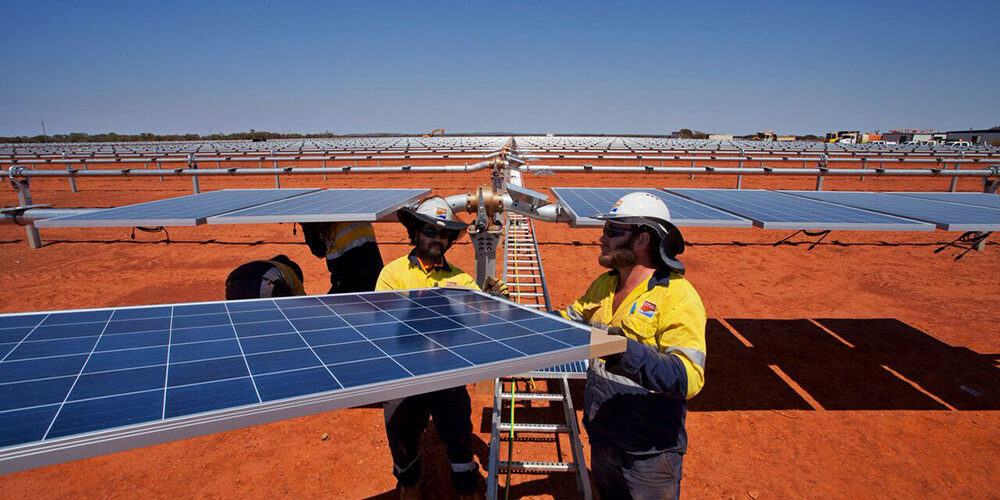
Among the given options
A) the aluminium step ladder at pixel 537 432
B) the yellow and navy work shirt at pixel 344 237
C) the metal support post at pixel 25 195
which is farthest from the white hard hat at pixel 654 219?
the metal support post at pixel 25 195

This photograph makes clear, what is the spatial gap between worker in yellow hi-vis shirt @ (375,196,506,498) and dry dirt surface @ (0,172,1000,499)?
0.50 metres

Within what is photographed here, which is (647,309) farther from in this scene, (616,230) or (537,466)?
(537,466)

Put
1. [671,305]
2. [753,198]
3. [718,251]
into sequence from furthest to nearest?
[718,251] → [753,198] → [671,305]

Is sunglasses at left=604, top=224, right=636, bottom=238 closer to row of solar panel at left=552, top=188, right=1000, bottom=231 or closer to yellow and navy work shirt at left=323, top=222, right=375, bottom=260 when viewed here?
row of solar panel at left=552, top=188, right=1000, bottom=231

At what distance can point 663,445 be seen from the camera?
2.43 meters

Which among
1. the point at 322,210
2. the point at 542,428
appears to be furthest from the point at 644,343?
the point at 322,210

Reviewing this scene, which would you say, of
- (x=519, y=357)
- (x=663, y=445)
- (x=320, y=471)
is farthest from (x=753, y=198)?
(x=320, y=471)

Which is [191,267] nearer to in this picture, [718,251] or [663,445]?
[663,445]

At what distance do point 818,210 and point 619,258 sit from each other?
115 inches

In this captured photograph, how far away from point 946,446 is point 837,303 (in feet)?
12.7

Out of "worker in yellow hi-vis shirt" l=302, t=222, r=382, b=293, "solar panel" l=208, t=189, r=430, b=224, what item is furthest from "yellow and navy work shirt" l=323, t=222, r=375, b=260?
"solar panel" l=208, t=189, r=430, b=224

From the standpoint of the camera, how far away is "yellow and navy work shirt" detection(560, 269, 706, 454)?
220 centimetres

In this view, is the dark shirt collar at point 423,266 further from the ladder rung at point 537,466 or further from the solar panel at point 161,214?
the ladder rung at point 537,466

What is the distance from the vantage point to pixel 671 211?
4043 mm
